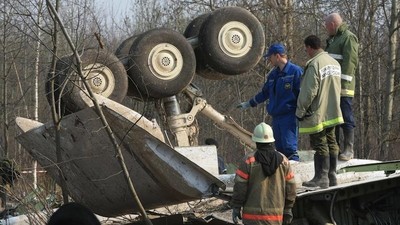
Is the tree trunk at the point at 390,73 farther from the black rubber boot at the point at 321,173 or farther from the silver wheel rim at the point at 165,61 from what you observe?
the black rubber boot at the point at 321,173

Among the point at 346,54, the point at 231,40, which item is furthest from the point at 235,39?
the point at 346,54

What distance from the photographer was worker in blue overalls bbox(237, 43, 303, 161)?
7754 mm

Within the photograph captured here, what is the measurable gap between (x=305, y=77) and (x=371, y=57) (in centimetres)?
1569

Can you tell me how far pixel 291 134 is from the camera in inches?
305

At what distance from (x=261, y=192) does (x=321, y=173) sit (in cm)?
121

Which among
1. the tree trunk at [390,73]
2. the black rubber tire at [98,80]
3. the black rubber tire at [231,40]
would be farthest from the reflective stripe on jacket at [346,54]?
the tree trunk at [390,73]

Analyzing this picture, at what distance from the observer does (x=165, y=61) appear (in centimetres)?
770

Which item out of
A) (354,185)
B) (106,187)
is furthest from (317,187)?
(106,187)

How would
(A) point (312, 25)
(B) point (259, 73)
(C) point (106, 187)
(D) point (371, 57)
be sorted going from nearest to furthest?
1. (C) point (106, 187)
2. (B) point (259, 73)
3. (A) point (312, 25)
4. (D) point (371, 57)

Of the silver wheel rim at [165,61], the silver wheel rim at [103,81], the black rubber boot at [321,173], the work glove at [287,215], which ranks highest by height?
the silver wheel rim at [165,61]

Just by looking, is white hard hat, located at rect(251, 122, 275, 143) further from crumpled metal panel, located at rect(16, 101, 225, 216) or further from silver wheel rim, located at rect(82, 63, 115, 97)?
silver wheel rim, located at rect(82, 63, 115, 97)

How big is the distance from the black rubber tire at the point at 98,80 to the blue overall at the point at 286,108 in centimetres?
172

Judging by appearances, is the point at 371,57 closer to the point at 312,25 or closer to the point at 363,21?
the point at 363,21

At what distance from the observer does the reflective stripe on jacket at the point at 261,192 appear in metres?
5.98
